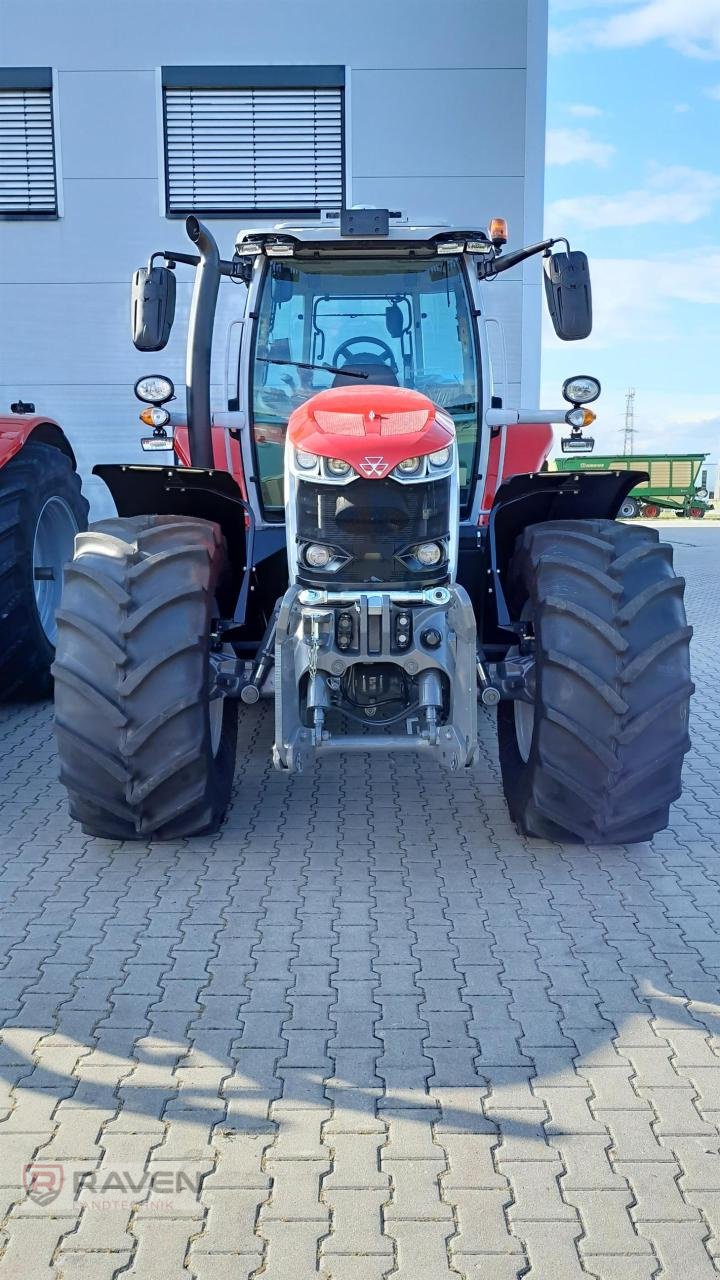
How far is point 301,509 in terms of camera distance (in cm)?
436

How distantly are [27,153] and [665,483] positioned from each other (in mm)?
23103

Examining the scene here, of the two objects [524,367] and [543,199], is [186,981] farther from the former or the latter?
[543,199]

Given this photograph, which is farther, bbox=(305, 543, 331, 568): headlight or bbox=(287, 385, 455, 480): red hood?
bbox=(305, 543, 331, 568): headlight

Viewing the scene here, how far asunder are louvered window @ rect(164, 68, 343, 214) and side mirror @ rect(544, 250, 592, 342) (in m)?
5.92

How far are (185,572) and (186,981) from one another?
4.93ft

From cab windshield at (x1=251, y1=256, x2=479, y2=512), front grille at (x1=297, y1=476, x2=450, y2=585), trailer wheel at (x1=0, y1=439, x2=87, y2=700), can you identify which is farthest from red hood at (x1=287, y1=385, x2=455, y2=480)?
trailer wheel at (x1=0, y1=439, x2=87, y2=700)

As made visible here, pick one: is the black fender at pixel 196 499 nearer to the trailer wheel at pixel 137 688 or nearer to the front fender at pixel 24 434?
the trailer wheel at pixel 137 688

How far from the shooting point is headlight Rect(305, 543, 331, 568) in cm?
434

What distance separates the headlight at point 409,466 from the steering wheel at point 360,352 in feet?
3.94

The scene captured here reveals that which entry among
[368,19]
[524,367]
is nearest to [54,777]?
[524,367]

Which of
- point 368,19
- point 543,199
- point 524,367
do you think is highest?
point 368,19

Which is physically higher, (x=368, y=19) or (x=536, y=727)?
(x=368, y=19)

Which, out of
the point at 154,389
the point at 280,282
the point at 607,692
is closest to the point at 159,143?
the point at 280,282

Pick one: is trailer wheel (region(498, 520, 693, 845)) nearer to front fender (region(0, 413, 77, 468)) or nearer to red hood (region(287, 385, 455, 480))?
red hood (region(287, 385, 455, 480))
